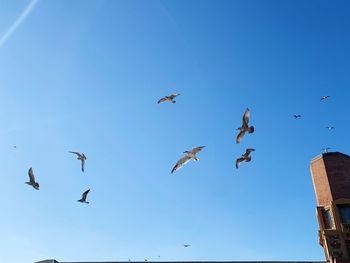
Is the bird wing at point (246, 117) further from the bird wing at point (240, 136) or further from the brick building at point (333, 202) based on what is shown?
the brick building at point (333, 202)

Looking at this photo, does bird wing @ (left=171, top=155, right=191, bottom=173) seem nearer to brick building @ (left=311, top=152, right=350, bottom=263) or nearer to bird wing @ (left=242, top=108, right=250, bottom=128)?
bird wing @ (left=242, top=108, right=250, bottom=128)

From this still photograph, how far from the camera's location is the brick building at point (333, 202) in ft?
107

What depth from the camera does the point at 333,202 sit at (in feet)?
114

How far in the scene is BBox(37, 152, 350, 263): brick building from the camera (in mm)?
32688

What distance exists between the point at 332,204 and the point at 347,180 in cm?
338

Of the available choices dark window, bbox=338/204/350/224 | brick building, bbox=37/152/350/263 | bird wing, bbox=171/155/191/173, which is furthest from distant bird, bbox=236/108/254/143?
dark window, bbox=338/204/350/224

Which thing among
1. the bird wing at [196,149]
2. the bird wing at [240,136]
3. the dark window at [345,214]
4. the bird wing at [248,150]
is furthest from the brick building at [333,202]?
the bird wing at [196,149]

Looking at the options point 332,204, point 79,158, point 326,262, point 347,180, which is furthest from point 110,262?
point 347,180

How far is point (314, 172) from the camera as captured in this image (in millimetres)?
38469

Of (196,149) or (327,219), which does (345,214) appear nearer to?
→ (327,219)

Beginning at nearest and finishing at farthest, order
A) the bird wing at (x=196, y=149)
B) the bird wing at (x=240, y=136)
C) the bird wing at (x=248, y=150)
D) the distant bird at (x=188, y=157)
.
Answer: the bird wing at (x=240, y=136) < the distant bird at (x=188, y=157) < the bird wing at (x=196, y=149) < the bird wing at (x=248, y=150)

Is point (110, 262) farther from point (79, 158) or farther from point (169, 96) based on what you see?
point (169, 96)

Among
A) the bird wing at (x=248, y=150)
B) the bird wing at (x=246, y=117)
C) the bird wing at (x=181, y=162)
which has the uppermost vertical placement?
the bird wing at (x=246, y=117)

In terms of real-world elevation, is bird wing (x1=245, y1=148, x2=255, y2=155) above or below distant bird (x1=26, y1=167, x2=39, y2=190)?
above
